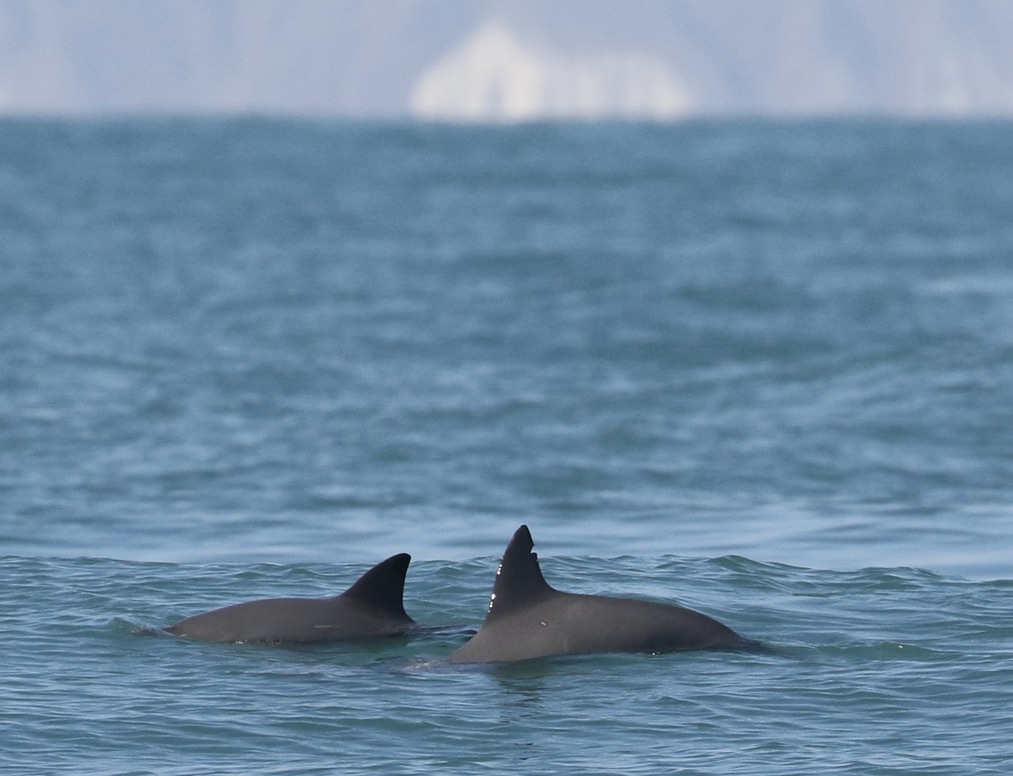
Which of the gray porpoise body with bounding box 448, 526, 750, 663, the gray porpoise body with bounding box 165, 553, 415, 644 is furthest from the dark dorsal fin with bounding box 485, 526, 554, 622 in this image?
the gray porpoise body with bounding box 165, 553, 415, 644

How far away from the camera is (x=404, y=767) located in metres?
10.2

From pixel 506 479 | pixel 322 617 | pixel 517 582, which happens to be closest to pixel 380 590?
pixel 322 617

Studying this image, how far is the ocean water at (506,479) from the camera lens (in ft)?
35.9

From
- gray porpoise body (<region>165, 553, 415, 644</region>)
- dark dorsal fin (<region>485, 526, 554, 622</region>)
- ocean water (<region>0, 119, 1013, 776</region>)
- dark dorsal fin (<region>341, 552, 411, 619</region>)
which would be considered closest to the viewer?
ocean water (<region>0, 119, 1013, 776</region>)

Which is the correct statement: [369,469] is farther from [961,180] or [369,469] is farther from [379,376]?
[961,180]

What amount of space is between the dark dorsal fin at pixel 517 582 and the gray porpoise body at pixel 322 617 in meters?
0.95

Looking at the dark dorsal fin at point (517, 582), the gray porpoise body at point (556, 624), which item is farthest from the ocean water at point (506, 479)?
the dark dorsal fin at point (517, 582)

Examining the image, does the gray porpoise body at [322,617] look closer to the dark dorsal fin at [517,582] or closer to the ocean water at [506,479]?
the ocean water at [506,479]

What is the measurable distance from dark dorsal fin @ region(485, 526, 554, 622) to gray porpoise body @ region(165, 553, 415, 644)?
95 cm

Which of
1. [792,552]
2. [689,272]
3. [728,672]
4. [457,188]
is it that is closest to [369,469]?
[792,552]

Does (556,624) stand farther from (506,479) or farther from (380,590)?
(506,479)

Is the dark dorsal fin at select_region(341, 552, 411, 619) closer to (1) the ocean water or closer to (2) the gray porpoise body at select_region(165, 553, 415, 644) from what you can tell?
(2) the gray porpoise body at select_region(165, 553, 415, 644)

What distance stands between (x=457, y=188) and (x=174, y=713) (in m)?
65.6

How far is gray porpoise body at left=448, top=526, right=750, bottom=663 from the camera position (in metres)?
12.0
